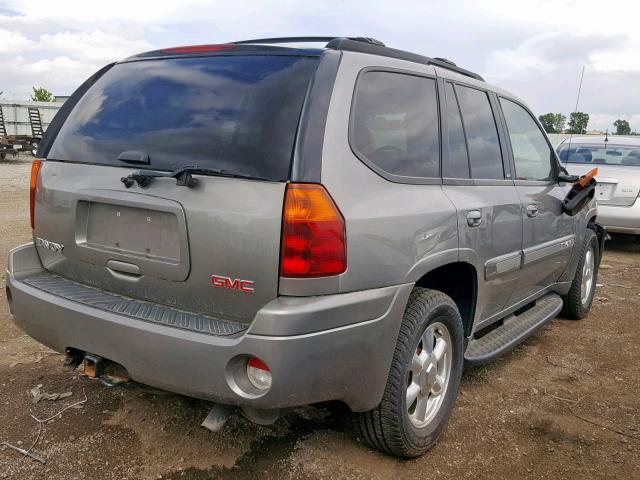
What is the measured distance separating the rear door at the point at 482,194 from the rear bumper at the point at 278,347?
2.30 ft

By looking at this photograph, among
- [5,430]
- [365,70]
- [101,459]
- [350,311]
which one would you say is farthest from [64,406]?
[365,70]

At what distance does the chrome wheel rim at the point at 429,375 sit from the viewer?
276 cm

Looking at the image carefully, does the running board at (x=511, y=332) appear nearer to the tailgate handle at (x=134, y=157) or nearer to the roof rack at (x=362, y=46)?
the roof rack at (x=362, y=46)

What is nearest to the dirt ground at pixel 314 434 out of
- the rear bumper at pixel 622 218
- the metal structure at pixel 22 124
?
the rear bumper at pixel 622 218

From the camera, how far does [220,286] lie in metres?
2.26

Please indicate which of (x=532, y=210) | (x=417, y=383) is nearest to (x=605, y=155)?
(x=532, y=210)

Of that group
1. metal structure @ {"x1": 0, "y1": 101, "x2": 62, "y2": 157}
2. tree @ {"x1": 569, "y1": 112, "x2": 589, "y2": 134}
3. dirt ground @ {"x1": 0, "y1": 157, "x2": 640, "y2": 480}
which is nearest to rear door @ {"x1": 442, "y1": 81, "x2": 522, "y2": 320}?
dirt ground @ {"x1": 0, "y1": 157, "x2": 640, "y2": 480}

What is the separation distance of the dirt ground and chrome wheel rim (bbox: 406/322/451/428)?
0.68ft

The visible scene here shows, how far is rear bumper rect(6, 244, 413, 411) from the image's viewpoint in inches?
83.0

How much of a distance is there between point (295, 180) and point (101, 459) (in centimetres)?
159

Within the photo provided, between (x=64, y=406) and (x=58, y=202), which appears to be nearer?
(x=58, y=202)

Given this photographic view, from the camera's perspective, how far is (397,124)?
2.68m

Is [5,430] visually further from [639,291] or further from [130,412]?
[639,291]

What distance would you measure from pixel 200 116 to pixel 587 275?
4.08 m
